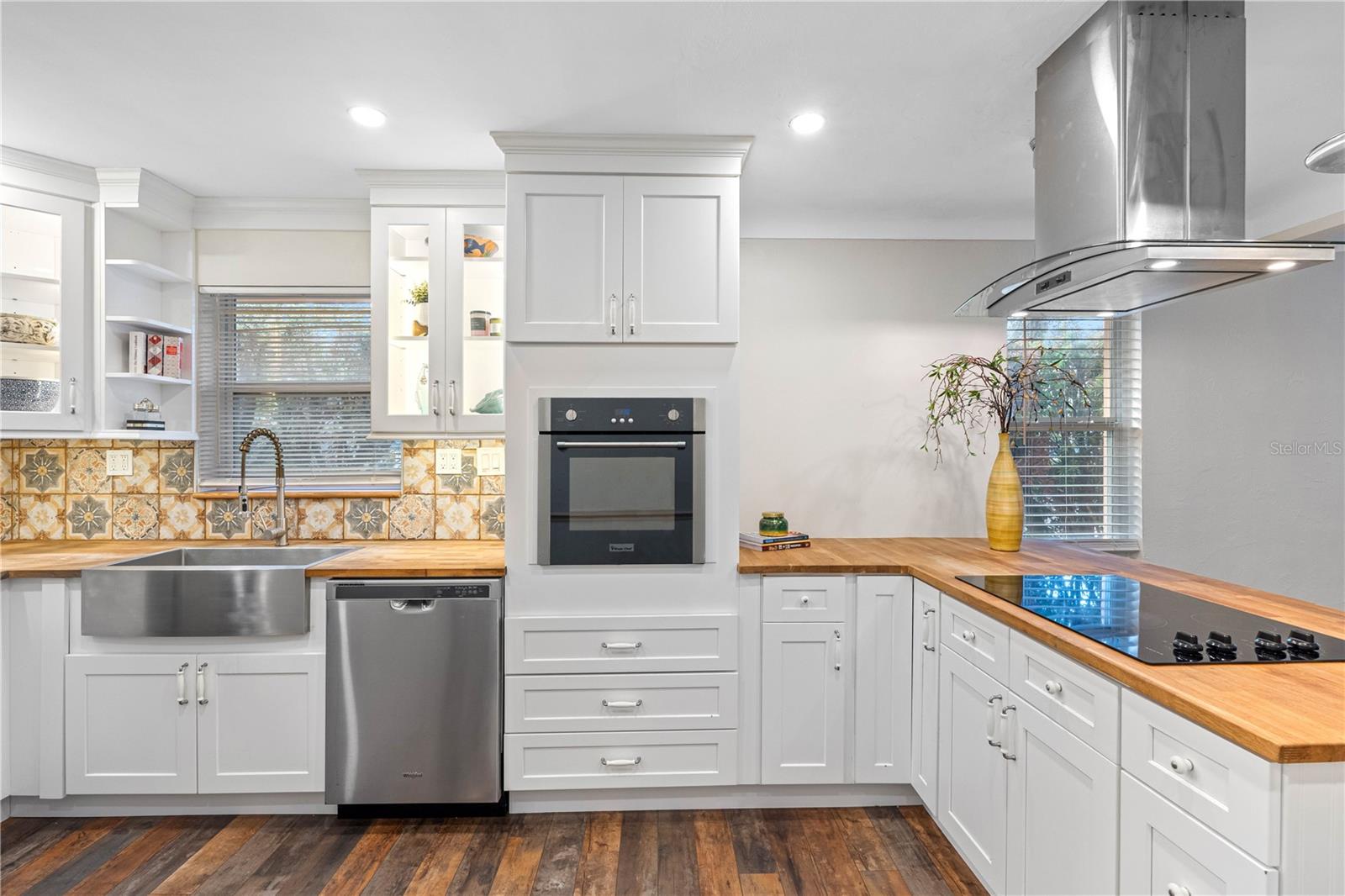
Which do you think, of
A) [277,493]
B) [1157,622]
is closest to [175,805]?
[277,493]

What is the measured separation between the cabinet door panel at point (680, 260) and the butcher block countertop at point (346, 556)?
3.42ft

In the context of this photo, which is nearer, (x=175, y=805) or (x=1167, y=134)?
(x=1167, y=134)

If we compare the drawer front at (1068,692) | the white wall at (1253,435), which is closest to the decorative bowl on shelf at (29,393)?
the drawer front at (1068,692)

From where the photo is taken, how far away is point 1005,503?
2830mm

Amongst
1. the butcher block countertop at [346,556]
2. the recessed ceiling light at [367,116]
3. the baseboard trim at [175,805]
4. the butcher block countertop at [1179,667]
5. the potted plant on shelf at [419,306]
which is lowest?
the baseboard trim at [175,805]

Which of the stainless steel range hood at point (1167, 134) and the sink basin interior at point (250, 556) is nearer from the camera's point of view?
the stainless steel range hood at point (1167, 134)

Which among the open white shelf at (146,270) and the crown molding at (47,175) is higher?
the crown molding at (47,175)

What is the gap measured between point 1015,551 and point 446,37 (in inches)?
108

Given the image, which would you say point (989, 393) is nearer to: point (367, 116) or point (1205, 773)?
point (1205, 773)

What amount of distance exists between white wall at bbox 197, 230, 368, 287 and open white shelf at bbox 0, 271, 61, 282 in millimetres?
520

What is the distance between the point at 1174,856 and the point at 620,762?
1.69 meters

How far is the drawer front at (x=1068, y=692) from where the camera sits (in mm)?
1406

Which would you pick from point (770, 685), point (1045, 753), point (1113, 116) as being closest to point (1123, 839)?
point (1045, 753)

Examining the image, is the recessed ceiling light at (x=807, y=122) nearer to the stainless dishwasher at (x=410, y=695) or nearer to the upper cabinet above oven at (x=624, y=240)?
the upper cabinet above oven at (x=624, y=240)
